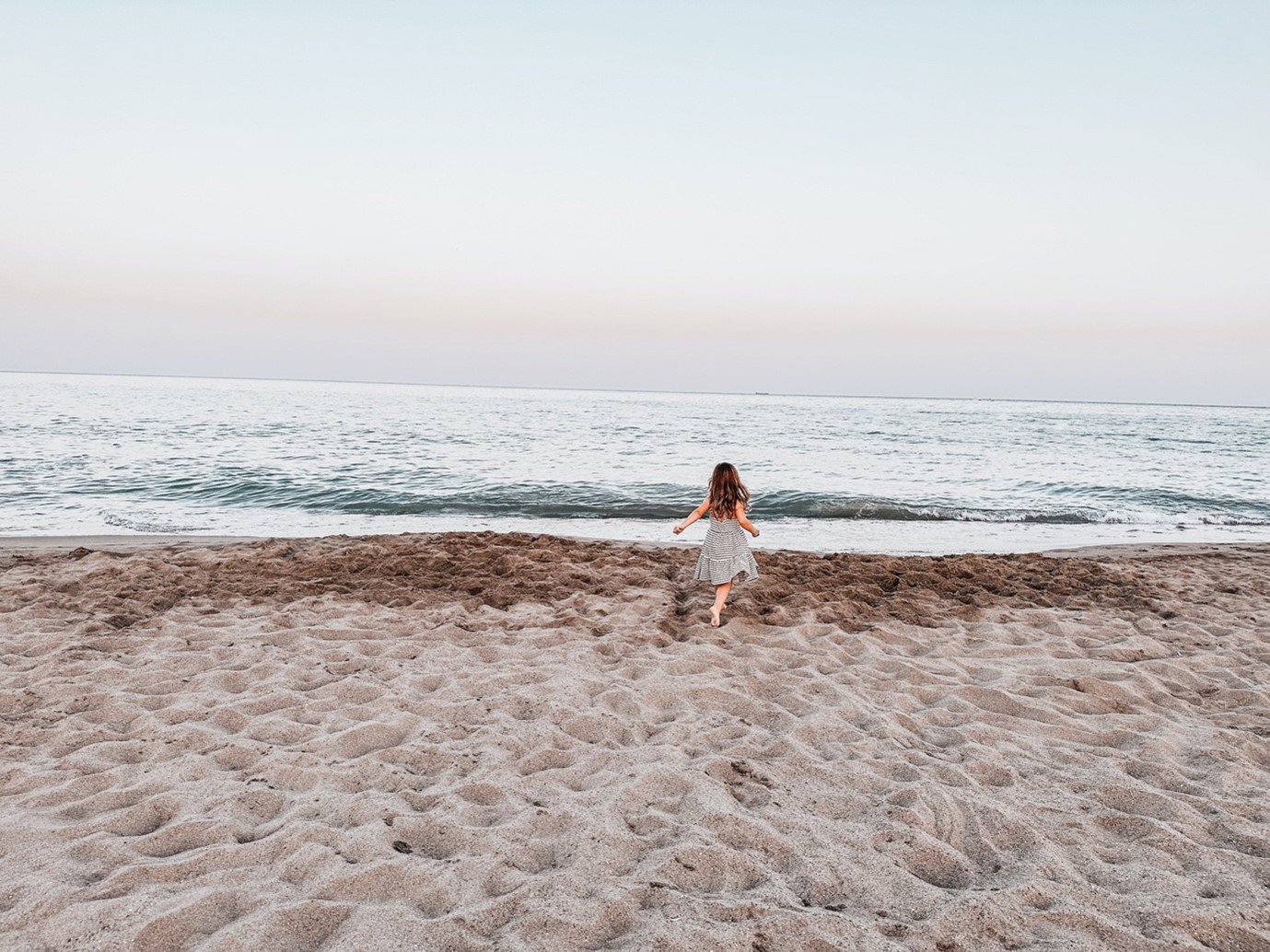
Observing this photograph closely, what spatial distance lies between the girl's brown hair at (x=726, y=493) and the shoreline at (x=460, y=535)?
290cm

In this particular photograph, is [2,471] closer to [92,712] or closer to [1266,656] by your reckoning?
[92,712]

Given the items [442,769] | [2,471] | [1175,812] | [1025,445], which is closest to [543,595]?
[442,769]

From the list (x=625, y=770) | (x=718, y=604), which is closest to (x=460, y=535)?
(x=718, y=604)

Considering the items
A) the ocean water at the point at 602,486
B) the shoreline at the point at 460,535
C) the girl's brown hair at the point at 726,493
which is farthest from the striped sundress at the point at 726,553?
the ocean water at the point at 602,486

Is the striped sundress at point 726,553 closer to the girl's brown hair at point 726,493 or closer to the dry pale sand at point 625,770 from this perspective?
the girl's brown hair at point 726,493

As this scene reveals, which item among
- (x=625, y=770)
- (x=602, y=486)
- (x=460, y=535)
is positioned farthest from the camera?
(x=602, y=486)

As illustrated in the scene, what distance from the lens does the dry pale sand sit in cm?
260

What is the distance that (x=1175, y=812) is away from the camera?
3.29 meters

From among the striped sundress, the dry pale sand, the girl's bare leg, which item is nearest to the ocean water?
the striped sundress

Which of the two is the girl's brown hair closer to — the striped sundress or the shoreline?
the striped sundress

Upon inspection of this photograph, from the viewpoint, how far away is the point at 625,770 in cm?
371

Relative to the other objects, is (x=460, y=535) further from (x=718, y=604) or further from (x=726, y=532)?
(x=718, y=604)

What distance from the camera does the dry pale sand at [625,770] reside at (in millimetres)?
2604

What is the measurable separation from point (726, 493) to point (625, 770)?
3.27m
